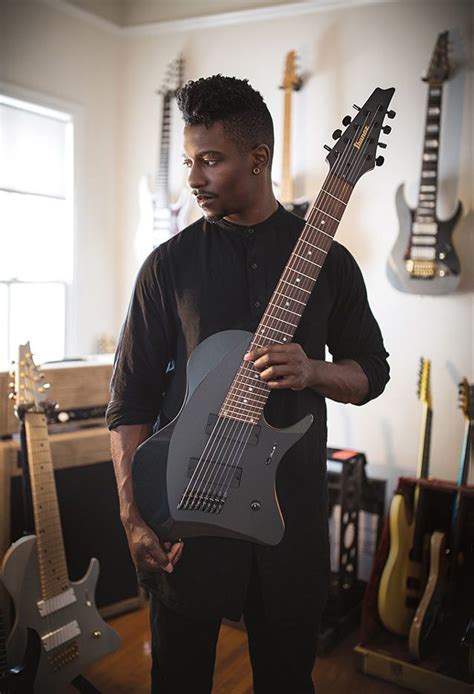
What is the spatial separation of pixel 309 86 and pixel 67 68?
117cm

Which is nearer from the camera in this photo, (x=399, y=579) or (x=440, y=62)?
(x=399, y=579)

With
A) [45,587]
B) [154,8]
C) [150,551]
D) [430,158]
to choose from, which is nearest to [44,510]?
[45,587]

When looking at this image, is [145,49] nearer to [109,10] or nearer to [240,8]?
[109,10]

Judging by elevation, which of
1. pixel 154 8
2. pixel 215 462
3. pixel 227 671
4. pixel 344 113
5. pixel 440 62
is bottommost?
pixel 227 671

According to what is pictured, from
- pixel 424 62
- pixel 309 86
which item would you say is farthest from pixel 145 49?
pixel 424 62

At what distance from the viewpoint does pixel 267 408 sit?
1225mm

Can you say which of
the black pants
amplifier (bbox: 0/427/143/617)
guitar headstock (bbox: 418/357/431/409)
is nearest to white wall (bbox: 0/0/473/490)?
guitar headstock (bbox: 418/357/431/409)

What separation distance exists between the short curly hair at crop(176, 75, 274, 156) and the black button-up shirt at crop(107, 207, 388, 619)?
0.17 meters

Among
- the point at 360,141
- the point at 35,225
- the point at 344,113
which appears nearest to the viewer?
the point at 360,141

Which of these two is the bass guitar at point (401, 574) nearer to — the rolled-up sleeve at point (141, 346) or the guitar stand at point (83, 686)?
the guitar stand at point (83, 686)

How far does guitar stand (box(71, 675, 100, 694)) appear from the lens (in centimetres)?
191

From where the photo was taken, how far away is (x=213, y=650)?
125 cm

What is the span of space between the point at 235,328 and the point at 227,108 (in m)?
0.37

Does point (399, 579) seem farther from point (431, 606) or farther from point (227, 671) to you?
point (227, 671)
